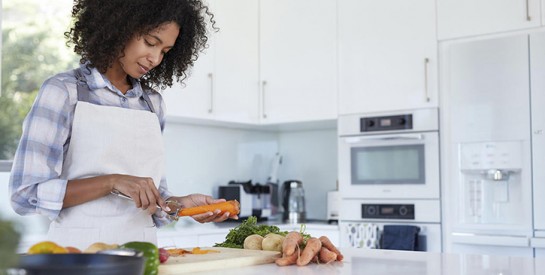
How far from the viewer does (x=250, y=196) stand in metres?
4.28

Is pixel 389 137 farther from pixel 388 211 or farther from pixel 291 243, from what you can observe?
pixel 291 243

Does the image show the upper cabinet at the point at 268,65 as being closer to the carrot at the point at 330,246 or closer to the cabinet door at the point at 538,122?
the cabinet door at the point at 538,122

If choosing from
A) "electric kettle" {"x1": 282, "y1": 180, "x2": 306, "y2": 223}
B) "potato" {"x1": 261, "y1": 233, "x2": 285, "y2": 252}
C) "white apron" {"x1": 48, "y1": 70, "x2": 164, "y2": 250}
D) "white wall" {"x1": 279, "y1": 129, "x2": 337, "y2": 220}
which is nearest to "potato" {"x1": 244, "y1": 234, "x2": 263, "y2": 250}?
"potato" {"x1": 261, "y1": 233, "x2": 285, "y2": 252}

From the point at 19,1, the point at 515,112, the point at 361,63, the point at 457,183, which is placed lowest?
the point at 457,183

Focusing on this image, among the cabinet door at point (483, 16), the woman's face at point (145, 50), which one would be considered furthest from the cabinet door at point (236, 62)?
the woman's face at point (145, 50)

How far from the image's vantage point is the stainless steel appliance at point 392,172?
3.59m

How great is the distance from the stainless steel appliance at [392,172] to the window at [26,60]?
→ 1797mm

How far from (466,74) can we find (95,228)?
2.15 metres

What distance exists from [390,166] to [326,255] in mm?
1948

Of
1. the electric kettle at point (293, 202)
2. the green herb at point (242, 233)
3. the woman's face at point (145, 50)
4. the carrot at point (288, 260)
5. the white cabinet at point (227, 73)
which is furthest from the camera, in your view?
the electric kettle at point (293, 202)

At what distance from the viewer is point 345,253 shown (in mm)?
2195

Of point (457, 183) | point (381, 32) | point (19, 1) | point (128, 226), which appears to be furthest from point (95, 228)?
point (19, 1)

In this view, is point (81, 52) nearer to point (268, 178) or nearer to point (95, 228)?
point (95, 228)

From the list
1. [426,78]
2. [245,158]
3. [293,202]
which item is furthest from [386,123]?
[245,158]
